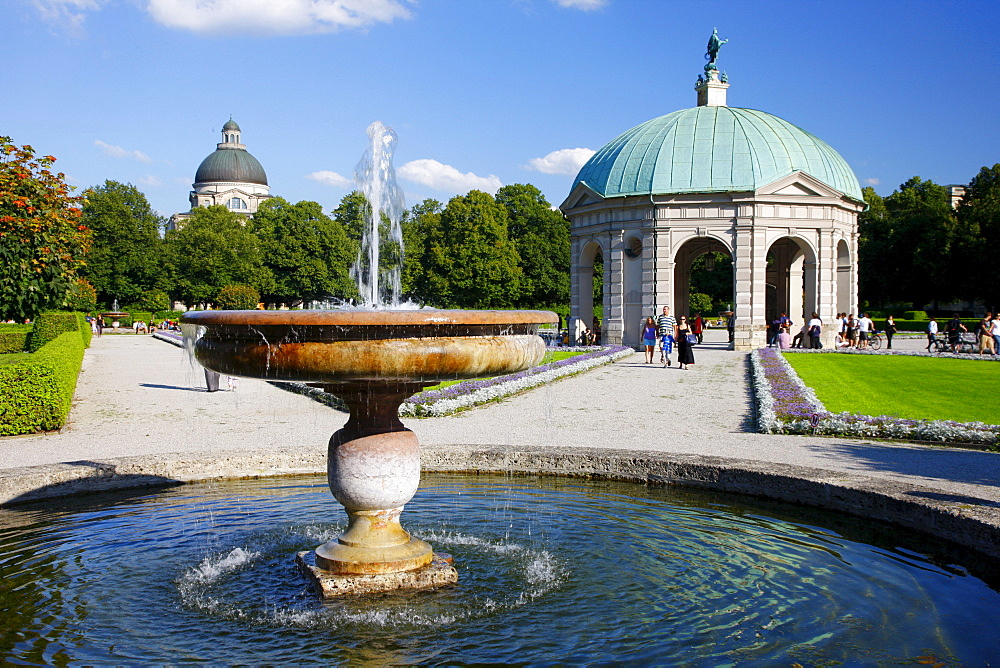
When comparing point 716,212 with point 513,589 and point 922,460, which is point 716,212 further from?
point 513,589

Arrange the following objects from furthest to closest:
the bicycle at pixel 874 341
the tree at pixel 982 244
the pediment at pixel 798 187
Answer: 1. the tree at pixel 982 244
2. the bicycle at pixel 874 341
3. the pediment at pixel 798 187

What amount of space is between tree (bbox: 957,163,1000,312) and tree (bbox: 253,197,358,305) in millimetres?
43936

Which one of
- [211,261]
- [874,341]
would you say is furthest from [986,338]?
[211,261]

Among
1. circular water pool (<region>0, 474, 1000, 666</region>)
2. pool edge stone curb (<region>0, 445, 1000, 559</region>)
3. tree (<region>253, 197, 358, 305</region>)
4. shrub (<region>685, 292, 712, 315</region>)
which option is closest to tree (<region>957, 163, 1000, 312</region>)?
shrub (<region>685, 292, 712, 315</region>)

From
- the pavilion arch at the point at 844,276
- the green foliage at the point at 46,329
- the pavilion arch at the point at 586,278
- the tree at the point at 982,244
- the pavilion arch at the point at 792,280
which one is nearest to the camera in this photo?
the green foliage at the point at 46,329

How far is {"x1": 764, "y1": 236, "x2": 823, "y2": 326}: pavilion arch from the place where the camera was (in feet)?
113

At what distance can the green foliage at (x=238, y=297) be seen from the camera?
65.4 metres

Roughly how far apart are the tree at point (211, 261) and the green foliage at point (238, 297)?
123 inches

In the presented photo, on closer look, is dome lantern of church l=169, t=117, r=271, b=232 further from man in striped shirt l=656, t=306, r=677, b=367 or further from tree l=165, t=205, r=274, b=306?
man in striped shirt l=656, t=306, r=677, b=367

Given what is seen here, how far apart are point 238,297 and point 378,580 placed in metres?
64.2

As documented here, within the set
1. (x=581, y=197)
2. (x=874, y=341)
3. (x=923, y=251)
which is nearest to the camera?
(x=581, y=197)

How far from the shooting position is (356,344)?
15.8 feet

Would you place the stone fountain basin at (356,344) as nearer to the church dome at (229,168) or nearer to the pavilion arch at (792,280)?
the pavilion arch at (792,280)

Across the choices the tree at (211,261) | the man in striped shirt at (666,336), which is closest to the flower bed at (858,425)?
the man in striped shirt at (666,336)
